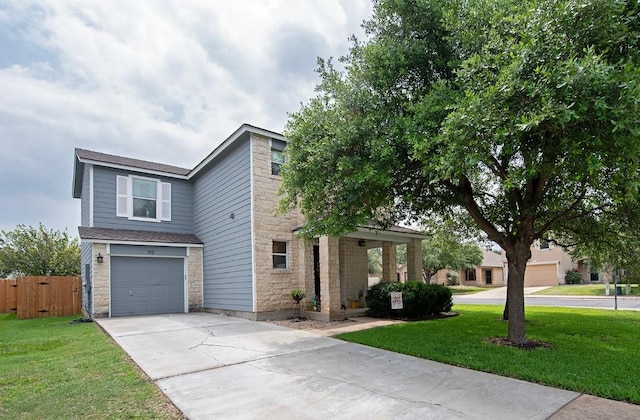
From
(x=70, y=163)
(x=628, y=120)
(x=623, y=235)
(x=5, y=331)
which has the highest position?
(x=70, y=163)

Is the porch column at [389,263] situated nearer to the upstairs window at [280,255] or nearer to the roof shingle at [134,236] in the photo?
the upstairs window at [280,255]

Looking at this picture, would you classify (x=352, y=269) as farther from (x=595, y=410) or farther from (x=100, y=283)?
(x=595, y=410)

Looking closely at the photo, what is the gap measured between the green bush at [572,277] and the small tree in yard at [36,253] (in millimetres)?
42306

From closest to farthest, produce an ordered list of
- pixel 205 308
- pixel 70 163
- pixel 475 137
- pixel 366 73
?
pixel 475 137, pixel 366 73, pixel 205 308, pixel 70 163

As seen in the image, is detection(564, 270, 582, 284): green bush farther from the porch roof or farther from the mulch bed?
the mulch bed

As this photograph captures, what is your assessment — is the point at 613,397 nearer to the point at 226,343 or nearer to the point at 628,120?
the point at 628,120

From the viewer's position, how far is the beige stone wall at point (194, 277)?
1502 cm

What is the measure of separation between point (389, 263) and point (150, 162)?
1105cm

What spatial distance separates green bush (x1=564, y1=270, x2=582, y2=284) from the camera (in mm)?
37312

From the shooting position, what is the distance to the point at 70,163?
18188mm

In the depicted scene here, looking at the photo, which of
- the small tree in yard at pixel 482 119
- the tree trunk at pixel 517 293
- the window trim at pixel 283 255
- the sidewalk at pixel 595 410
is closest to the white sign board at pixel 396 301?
the small tree in yard at pixel 482 119

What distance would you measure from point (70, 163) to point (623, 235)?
72.8 feet

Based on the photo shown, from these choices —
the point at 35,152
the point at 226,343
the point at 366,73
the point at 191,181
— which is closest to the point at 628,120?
the point at 366,73

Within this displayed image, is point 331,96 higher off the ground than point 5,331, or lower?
higher
